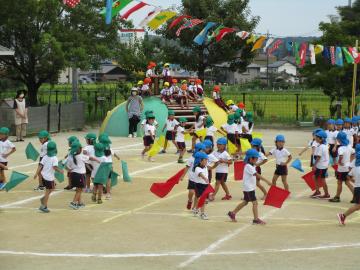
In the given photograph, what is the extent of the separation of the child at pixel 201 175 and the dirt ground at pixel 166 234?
1.38ft

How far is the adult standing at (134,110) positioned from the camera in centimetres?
2883

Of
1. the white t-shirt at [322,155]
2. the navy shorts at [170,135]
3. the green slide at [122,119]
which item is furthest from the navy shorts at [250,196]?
the green slide at [122,119]

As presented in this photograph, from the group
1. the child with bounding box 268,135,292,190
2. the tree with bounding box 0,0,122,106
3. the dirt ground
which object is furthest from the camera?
the tree with bounding box 0,0,122,106

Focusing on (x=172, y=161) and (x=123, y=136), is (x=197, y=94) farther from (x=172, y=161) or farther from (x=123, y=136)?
(x=172, y=161)

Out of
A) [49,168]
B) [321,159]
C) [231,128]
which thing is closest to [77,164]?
[49,168]

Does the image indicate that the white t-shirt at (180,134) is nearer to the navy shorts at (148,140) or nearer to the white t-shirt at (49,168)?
the navy shorts at (148,140)

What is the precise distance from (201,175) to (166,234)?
1602 millimetres

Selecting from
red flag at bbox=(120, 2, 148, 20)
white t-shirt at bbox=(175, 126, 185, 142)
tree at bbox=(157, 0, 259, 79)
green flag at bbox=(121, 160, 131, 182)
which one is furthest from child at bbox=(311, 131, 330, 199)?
tree at bbox=(157, 0, 259, 79)

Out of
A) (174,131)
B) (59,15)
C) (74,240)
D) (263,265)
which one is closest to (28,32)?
(59,15)

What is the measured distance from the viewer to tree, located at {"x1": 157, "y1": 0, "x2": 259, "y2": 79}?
3778 cm

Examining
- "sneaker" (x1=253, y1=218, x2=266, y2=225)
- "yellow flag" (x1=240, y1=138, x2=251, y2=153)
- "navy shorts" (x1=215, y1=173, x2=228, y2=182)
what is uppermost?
"yellow flag" (x1=240, y1=138, x2=251, y2=153)

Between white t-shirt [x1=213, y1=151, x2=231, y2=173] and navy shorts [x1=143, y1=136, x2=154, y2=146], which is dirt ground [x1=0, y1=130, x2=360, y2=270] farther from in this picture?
navy shorts [x1=143, y1=136, x2=154, y2=146]

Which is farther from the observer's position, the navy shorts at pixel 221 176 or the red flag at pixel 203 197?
the navy shorts at pixel 221 176

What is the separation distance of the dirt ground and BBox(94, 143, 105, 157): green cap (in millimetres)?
1076
